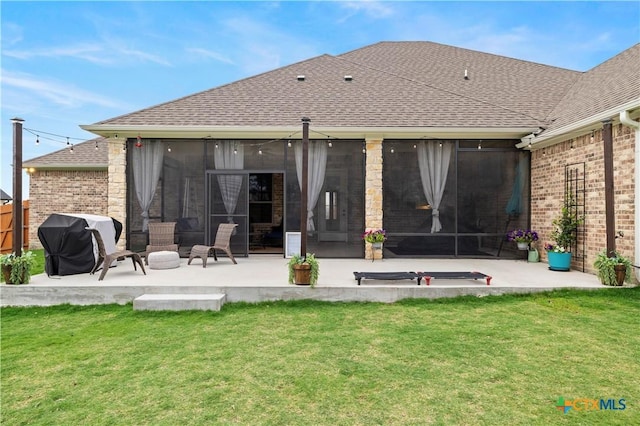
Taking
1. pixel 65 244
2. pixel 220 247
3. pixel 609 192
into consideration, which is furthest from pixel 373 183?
pixel 65 244

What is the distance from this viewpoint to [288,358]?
3416mm

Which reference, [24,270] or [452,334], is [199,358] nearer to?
[452,334]

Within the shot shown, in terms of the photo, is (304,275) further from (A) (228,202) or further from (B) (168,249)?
(A) (228,202)

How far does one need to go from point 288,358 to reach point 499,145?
24.4 feet

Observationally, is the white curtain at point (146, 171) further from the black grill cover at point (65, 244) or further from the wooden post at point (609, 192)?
the wooden post at point (609, 192)

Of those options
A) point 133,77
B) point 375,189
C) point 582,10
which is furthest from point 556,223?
point 133,77

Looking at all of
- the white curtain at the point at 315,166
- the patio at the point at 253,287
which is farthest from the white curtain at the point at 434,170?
the patio at the point at 253,287

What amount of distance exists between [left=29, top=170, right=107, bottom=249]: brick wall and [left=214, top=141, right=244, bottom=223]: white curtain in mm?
5532

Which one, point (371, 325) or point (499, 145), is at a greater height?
point (499, 145)

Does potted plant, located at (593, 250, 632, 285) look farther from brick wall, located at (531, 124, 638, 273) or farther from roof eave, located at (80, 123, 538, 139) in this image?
roof eave, located at (80, 123, 538, 139)

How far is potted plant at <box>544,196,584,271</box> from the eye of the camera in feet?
22.2

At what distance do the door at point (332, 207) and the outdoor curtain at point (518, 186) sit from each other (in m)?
3.96

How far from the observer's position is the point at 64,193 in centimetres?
1181

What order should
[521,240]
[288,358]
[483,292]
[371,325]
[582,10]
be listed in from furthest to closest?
[582,10] < [521,240] < [483,292] < [371,325] < [288,358]
